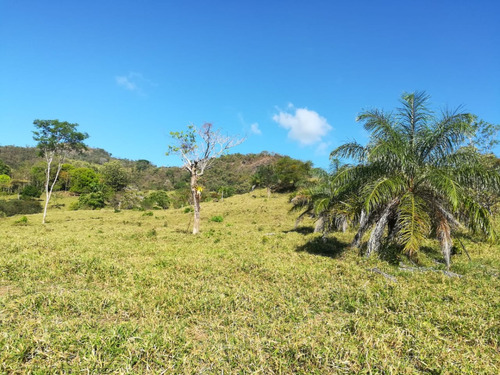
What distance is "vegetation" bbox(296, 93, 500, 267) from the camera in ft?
30.8

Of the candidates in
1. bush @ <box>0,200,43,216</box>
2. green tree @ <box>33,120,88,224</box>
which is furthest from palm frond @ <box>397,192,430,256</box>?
bush @ <box>0,200,43,216</box>

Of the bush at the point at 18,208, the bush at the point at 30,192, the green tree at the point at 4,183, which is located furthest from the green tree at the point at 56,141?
the green tree at the point at 4,183

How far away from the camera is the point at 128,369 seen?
3.36 metres

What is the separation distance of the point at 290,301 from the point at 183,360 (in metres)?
2.97

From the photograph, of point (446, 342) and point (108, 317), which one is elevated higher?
point (446, 342)

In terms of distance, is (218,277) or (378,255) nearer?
(218,277)

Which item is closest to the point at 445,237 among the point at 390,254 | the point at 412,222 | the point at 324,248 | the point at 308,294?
the point at 412,222

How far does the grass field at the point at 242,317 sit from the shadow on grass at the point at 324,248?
2.17 m

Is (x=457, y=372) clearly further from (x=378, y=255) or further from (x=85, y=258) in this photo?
(x=85, y=258)

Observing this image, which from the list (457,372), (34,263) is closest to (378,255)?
(457,372)

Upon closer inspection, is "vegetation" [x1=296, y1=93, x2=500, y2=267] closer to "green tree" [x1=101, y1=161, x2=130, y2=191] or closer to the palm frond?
the palm frond

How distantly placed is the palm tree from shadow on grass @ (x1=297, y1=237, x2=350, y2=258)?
1286mm

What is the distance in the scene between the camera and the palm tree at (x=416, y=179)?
30.8ft

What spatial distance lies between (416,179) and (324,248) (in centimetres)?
493
